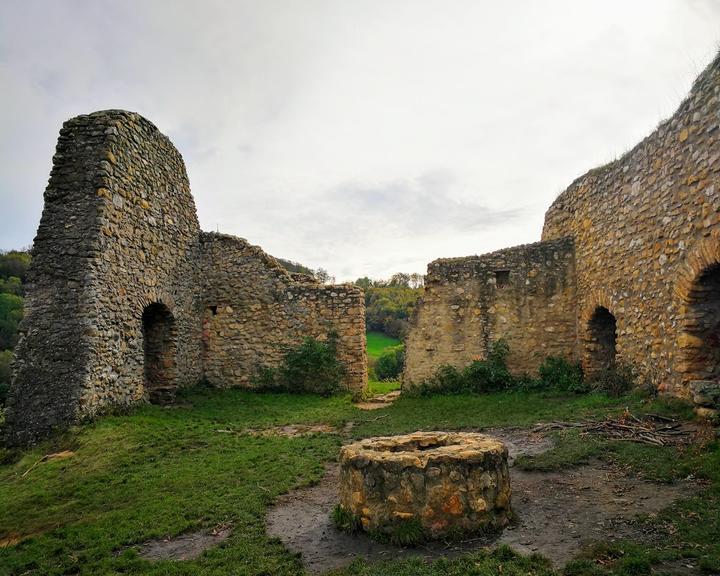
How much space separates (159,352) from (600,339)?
35.2ft

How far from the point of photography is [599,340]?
11.7 meters

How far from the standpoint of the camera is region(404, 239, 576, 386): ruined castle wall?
42.0 feet

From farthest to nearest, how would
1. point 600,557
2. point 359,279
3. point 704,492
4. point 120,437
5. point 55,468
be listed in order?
point 359,279
point 120,437
point 55,468
point 704,492
point 600,557

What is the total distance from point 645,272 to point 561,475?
492cm

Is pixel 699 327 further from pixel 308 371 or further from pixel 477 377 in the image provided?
pixel 308 371

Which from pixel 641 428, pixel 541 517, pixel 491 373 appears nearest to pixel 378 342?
pixel 491 373

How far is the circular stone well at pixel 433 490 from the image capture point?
4477 mm

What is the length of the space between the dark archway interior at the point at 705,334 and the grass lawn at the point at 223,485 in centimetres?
80

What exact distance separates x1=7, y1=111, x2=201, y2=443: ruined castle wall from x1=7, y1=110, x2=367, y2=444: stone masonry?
0.02 meters

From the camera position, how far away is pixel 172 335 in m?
13.0

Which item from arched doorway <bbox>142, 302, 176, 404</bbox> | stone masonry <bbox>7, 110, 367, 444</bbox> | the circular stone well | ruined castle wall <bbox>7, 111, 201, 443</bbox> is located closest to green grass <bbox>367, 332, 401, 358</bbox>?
stone masonry <bbox>7, 110, 367, 444</bbox>

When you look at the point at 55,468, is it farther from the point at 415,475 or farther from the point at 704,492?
the point at 704,492

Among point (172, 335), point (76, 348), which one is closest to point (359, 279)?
point (172, 335)

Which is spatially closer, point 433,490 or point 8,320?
point 433,490
